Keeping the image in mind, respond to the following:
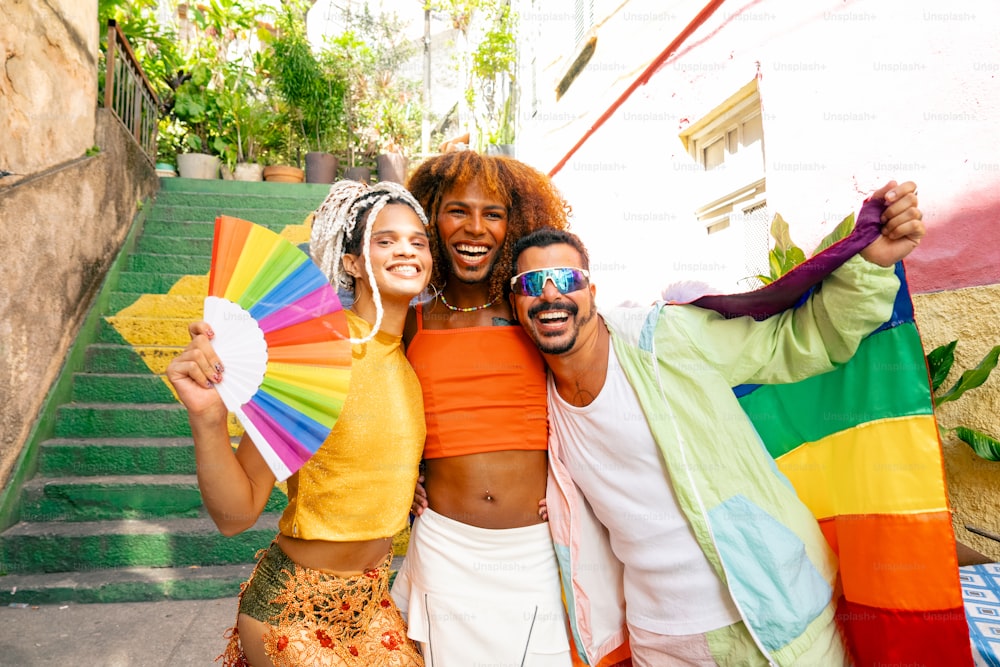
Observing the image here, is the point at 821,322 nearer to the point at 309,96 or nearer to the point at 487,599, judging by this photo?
the point at 487,599

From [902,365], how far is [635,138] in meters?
4.51

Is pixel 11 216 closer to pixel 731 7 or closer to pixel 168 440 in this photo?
pixel 168 440

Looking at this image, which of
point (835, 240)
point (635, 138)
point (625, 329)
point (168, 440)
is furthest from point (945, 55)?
point (168, 440)

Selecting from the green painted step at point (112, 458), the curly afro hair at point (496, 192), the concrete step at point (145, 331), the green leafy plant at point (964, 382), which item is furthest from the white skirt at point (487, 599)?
the concrete step at point (145, 331)

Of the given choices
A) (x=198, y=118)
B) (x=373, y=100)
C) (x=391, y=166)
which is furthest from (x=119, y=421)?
(x=373, y=100)

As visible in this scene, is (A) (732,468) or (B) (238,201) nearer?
(A) (732,468)

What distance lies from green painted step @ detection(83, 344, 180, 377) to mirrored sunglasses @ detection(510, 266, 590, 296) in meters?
4.10

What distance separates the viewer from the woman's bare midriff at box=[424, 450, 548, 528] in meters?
2.00

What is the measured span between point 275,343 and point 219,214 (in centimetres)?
625

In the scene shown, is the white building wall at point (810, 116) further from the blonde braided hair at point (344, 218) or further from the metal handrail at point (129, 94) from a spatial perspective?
the metal handrail at point (129, 94)

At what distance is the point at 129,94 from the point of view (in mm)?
6762

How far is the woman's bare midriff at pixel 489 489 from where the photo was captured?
200 cm

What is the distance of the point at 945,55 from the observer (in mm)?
2627

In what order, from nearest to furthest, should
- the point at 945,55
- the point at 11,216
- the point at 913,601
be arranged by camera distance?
the point at 913,601 < the point at 945,55 < the point at 11,216
